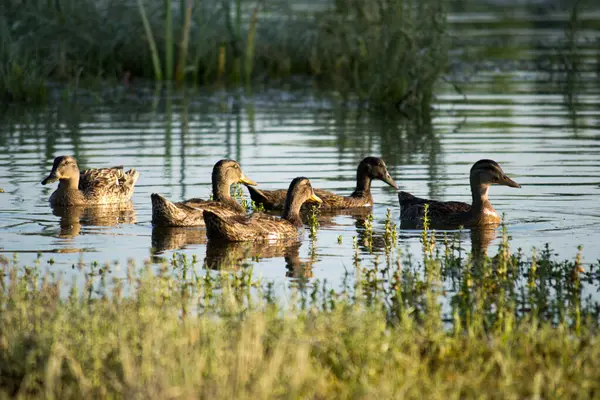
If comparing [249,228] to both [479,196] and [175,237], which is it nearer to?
[175,237]

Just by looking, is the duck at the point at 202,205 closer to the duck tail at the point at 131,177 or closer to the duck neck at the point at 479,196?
the duck tail at the point at 131,177

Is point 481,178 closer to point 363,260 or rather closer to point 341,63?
point 363,260

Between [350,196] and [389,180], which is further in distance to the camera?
[389,180]

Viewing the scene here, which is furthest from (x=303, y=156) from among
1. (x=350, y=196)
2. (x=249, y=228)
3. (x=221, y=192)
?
(x=249, y=228)

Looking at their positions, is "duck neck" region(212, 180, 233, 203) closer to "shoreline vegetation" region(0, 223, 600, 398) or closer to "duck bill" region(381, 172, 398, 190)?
"duck bill" region(381, 172, 398, 190)

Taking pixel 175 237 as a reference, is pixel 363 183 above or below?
above

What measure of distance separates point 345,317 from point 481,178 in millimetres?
5948

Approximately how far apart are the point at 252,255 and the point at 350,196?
3.41 meters

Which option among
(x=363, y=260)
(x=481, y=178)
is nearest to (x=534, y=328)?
(x=363, y=260)

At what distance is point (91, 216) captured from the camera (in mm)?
13359

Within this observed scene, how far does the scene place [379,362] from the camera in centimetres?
640

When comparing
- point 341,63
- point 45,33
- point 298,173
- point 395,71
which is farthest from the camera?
point 341,63

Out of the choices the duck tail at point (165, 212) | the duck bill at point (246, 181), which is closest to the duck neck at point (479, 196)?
the duck bill at point (246, 181)

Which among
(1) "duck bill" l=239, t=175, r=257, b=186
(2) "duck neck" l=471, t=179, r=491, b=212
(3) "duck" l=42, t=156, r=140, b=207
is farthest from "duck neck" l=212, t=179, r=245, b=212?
(2) "duck neck" l=471, t=179, r=491, b=212
